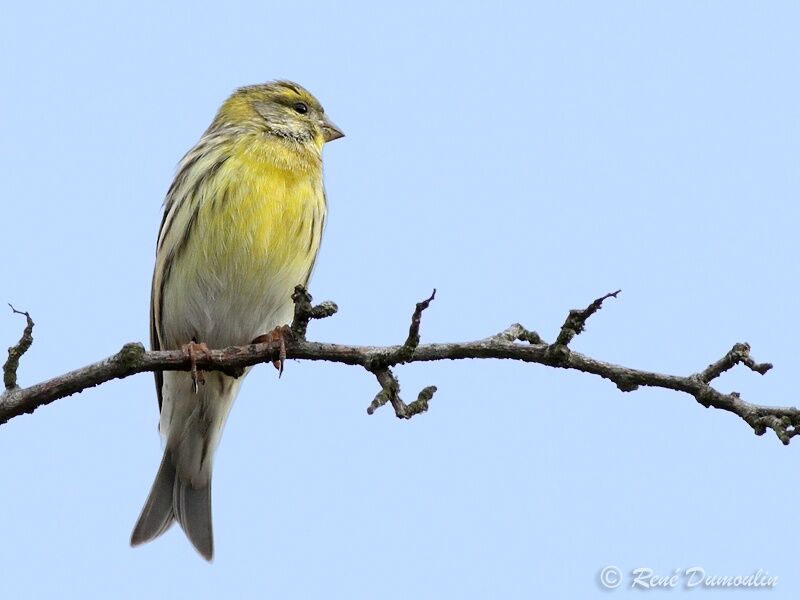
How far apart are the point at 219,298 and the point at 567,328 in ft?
8.16

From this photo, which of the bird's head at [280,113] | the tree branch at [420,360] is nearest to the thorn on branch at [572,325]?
the tree branch at [420,360]

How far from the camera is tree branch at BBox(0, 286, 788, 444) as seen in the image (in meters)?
4.06

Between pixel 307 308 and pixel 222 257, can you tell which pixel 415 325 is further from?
pixel 222 257

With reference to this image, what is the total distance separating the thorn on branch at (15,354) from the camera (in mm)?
4387

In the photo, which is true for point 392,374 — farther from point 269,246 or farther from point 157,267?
point 157,267

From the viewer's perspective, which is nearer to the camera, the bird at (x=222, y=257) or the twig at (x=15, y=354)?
the twig at (x=15, y=354)

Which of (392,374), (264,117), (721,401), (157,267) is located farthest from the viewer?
(264,117)

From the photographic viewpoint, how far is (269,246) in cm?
584

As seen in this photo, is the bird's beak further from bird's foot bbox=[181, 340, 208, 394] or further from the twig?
the twig

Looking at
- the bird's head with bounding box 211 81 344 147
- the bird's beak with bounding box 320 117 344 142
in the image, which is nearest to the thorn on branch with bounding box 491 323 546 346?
the bird's head with bounding box 211 81 344 147

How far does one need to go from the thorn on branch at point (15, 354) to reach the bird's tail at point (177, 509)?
2.18 metres

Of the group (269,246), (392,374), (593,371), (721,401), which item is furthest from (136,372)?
(721,401)

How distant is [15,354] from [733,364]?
2824 millimetres

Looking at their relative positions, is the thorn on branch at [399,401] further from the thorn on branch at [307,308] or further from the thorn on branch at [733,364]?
the thorn on branch at [733,364]
